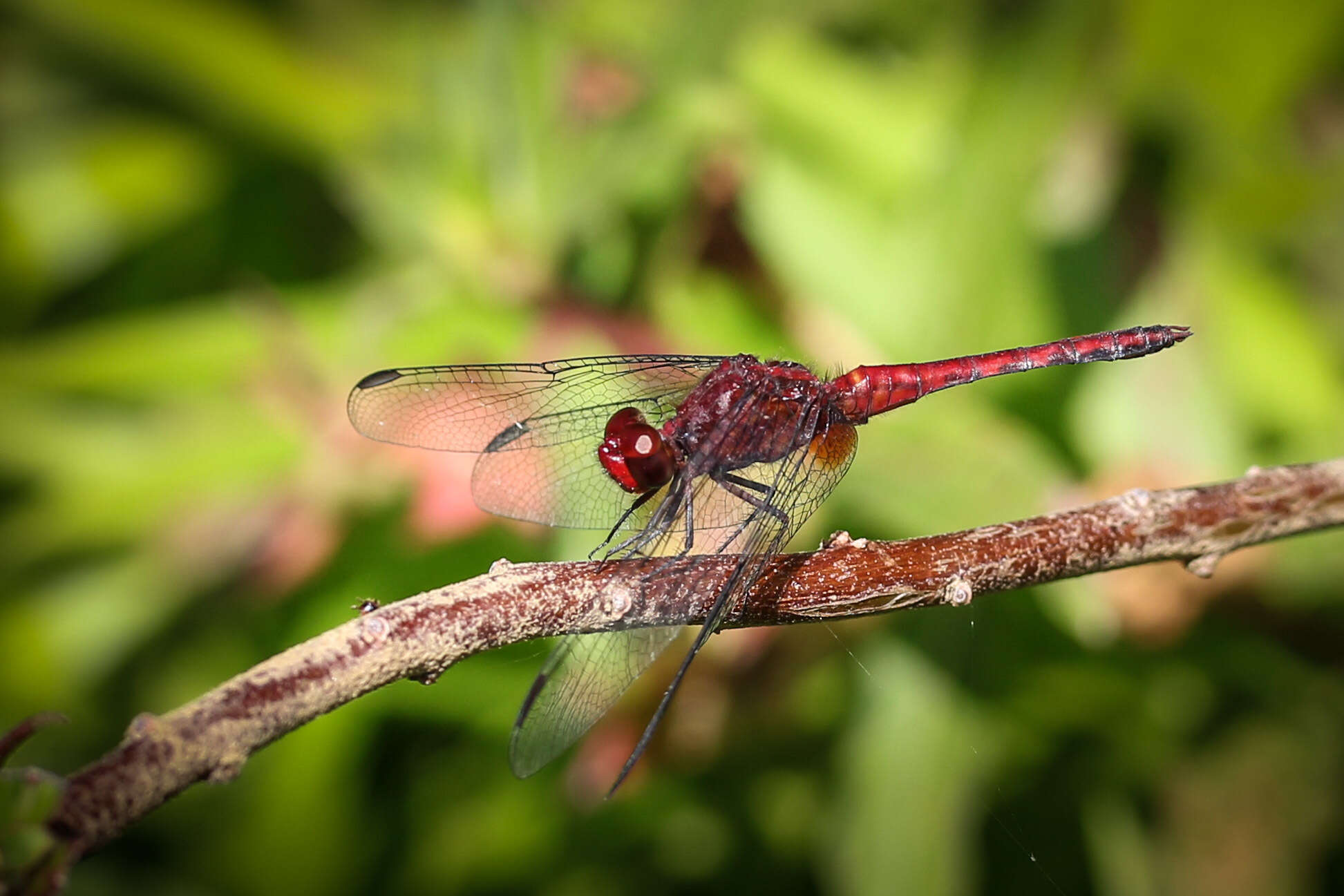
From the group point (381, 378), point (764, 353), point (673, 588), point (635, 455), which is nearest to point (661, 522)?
point (635, 455)

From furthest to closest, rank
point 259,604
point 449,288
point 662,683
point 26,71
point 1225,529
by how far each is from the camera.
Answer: point 26,71, point 449,288, point 259,604, point 662,683, point 1225,529

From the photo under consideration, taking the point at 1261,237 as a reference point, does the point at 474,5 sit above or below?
above

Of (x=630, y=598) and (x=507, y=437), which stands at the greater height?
(x=507, y=437)

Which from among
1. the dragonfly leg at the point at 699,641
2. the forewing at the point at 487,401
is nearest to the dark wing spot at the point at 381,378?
the forewing at the point at 487,401

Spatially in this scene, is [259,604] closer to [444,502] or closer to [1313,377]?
[444,502]

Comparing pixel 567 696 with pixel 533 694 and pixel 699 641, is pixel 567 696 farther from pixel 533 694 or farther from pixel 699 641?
pixel 699 641

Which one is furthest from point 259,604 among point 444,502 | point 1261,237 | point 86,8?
point 1261,237

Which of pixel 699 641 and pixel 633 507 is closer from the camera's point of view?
pixel 699 641

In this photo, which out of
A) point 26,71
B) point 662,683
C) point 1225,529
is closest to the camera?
point 1225,529
